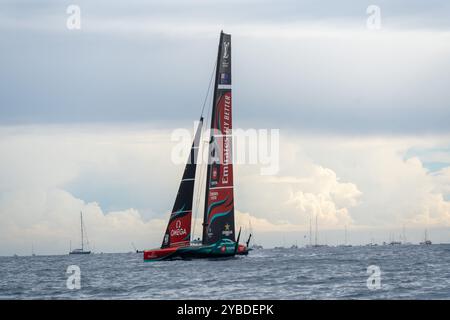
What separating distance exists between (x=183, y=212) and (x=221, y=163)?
6.18 m

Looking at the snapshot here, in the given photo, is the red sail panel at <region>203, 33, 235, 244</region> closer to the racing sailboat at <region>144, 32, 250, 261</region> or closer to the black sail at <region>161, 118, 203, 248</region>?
the racing sailboat at <region>144, 32, 250, 261</region>

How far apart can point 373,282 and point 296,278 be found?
24.4 feet

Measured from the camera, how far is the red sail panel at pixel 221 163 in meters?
70.8

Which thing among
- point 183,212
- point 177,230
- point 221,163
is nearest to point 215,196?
point 221,163

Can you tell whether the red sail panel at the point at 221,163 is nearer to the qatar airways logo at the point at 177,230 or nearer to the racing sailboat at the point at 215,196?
the racing sailboat at the point at 215,196

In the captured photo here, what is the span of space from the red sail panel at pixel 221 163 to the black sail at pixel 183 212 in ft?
9.02

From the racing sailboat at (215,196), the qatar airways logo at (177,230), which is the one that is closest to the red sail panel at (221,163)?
the racing sailboat at (215,196)

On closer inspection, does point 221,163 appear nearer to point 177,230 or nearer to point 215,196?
point 215,196

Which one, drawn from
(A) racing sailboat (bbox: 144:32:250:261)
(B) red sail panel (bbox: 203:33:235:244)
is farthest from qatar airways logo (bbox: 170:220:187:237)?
(B) red sail panel (bbox: 203:33:235:244)

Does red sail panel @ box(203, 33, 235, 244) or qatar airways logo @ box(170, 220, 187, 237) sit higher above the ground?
red sail panel @ box(203, 33, 235, 244)

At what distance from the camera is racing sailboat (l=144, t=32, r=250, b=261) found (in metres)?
70.8
